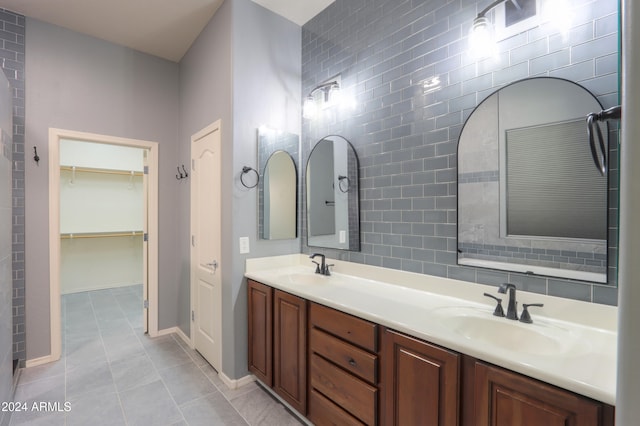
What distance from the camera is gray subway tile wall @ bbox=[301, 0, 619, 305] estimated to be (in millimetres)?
1300

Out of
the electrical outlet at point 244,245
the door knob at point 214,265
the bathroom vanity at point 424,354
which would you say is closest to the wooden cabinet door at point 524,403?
the bathroom vanity at point 424,354

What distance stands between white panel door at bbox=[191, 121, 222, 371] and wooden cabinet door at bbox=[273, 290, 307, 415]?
0.70 metres

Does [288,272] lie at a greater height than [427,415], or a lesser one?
greater

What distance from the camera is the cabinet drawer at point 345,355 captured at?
144 cm

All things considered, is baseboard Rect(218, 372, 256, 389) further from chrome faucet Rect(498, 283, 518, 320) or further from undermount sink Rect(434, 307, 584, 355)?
chrome faucet Rect(498, 283, 518, 320)

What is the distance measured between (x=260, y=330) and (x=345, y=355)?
90cm

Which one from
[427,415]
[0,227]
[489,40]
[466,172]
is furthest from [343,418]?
[0,227]

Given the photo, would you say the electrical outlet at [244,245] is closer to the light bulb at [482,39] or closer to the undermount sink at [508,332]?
the undermount sink at [508,332]

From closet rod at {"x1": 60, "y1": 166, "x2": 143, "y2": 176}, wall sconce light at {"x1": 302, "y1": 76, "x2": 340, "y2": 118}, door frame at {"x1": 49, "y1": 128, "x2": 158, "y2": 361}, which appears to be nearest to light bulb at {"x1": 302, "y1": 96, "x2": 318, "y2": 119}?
wall sconce light at {"x1": 302, "y1": 76, "x2": 340, "y2": 118}

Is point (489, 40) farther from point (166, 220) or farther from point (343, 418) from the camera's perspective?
point (166, 220)

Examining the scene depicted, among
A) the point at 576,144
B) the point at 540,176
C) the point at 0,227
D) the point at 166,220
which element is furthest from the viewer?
the point at 166,220

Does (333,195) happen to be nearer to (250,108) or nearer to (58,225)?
(250,108)

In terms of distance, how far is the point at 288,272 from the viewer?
2426mm

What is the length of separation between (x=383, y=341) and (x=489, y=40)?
164 centimetres
